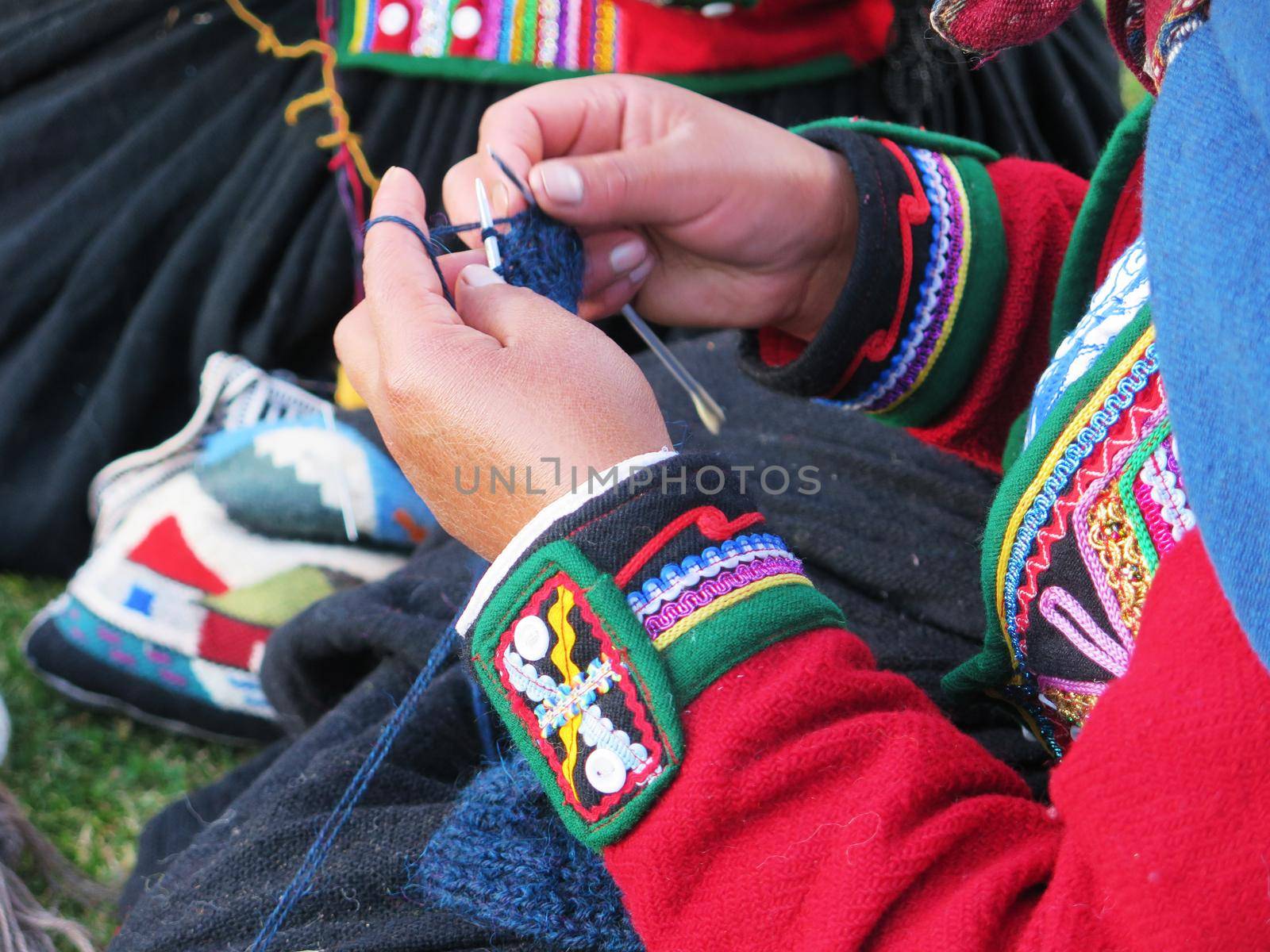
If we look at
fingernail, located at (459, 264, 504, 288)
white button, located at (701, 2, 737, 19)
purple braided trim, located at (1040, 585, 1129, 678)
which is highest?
white button, located at (701, 2, 737, 19)

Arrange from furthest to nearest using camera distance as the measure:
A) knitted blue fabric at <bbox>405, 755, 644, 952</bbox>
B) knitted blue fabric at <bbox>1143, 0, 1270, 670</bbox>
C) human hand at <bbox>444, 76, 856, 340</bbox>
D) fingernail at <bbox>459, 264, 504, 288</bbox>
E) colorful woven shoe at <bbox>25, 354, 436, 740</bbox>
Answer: colorful woven shoe at <bbox>25, 354, 436, 740</bbox> < human hand at <bbox>444, 76, 856, 340</bbox> < fingernail at <bbox>459, 264, 504, 288</bbox> < knitted blue fabric at <bbox>405, 755, 644, 952</bbox> < knitted blue fabric at <bbox>1143, 0, 1270, 670</bbox>

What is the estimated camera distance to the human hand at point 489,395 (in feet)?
2.07

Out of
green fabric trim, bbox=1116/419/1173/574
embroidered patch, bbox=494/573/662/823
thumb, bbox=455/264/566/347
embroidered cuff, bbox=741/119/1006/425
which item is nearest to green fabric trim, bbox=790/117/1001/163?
embroidered cuff, bbox=741/119/1006/425

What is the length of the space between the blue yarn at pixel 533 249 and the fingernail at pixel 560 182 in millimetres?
20

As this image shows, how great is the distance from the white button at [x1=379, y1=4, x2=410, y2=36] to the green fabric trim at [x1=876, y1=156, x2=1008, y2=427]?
0.83 metres

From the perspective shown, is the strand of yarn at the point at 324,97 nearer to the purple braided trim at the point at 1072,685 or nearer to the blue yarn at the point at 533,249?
the blue yarn at the point at 533,249

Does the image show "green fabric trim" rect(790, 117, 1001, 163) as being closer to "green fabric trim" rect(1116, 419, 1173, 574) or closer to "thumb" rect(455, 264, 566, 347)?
"thumb" rect(455, 264, 566, 347)

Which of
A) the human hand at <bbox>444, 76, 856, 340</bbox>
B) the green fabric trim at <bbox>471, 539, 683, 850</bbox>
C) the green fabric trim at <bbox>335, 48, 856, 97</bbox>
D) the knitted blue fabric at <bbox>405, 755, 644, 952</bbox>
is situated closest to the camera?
the green fabric trim at <bbox>471, 539, 683, 850</bbox>

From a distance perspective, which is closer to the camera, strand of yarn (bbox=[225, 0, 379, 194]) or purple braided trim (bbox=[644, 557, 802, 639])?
purple braided trim (bbox=[644, 557, 802, 639])

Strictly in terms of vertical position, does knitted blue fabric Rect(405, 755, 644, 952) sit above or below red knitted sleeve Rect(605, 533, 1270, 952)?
below

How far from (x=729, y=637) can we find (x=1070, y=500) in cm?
22

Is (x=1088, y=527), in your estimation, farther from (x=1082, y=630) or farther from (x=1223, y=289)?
(x=1223, y=289)

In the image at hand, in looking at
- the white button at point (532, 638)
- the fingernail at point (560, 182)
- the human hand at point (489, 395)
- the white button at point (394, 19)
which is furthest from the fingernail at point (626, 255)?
the white button at point (394, 19)

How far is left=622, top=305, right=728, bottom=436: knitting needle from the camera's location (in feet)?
3.38
